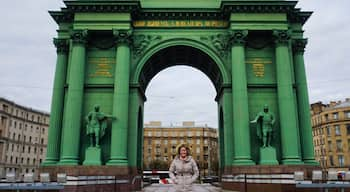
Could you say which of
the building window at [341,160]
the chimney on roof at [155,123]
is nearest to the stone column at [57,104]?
the building window at [341,160]

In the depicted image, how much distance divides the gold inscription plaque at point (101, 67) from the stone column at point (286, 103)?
13.8 metres

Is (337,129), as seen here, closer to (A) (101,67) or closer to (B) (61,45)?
(A) (101,67)

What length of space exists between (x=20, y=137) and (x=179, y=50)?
62.2 m

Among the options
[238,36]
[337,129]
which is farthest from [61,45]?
[337,129]

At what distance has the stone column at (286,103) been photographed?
24.0 meters

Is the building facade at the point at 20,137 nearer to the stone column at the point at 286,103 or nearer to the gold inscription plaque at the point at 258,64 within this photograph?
the gold inscription plaque at the point at 258,64

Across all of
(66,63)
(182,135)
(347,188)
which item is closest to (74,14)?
(66,63)

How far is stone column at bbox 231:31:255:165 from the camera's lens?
2398cm

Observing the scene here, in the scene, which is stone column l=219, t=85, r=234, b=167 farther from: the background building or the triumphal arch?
the background building

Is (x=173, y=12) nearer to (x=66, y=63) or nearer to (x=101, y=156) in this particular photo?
(x=66, y=63)

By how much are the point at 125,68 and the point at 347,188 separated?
1757 cm

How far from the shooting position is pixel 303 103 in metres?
26.5

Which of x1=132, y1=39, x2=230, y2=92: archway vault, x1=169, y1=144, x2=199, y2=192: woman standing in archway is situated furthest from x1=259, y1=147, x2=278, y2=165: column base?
x1=169, y1=144, x2=199, y2=192: woman standing in archway

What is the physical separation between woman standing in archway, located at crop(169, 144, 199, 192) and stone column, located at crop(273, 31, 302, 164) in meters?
16.8
